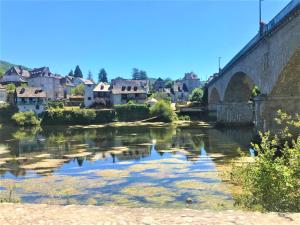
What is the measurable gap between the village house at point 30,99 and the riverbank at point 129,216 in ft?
309

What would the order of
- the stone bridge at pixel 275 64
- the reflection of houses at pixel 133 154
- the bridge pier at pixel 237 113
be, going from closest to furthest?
the stone bridge at pixel 275 64 < the reflection of houses at pixel 133 154 < the bridge pier at pixel 237 113

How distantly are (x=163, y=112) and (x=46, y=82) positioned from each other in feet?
189

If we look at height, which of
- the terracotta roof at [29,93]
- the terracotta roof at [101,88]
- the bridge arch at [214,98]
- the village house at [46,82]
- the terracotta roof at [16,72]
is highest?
the terracotta roof at [16,72]

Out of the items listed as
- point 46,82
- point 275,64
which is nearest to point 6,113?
point 46,82

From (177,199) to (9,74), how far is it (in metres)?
137

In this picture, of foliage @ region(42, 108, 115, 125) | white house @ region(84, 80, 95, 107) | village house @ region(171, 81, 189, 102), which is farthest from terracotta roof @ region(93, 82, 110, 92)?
village house @ region(171, 81, 189, 102)

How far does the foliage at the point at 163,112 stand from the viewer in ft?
300

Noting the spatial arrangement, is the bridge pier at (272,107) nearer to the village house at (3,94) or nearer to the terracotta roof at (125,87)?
the terracotta roof at (125,87)

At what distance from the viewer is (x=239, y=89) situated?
74625 mm

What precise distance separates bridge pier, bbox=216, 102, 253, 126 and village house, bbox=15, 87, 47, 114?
50.1 metres

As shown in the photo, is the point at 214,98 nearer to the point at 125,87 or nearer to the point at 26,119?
the point at 125,87

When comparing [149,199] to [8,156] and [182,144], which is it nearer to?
[8,156]

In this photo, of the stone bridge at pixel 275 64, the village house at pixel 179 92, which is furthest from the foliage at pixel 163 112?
the village house at pixel 179 92

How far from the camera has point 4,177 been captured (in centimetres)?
2833
